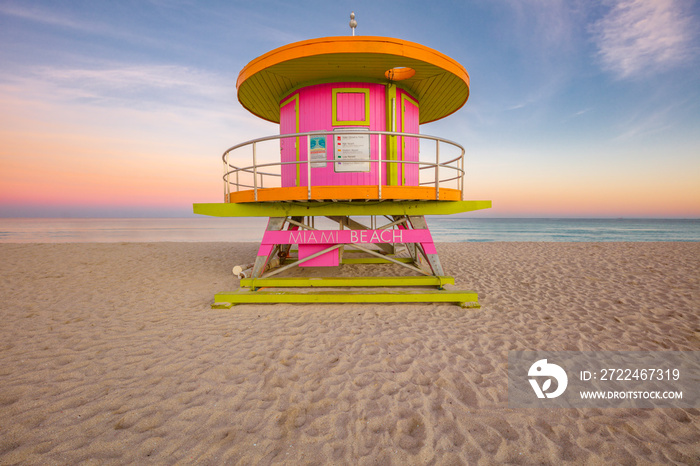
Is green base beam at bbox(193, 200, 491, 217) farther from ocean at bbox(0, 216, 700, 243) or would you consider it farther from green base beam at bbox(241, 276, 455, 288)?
ocean at bbox(0, 216, 700, 243)

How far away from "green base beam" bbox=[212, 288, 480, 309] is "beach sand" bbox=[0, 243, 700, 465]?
0.62 ft

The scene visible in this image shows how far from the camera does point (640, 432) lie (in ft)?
8.95

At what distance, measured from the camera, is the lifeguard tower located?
5688mm

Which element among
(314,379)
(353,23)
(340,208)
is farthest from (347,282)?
(353,23)

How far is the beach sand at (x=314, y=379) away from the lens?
2.53 metres

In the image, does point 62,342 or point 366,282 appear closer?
point 62,342

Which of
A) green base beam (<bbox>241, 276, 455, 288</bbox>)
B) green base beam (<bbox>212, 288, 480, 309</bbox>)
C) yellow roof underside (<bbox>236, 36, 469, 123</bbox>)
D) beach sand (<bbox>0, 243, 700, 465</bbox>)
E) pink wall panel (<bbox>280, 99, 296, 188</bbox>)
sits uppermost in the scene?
yellow roof underside (<bbox>236, 36, 469, 123</bbox>)

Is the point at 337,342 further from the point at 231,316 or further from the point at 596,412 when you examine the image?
the point at 596,412

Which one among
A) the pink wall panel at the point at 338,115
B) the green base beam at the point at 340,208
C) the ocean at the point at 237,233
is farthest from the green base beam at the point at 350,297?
the ocean at the point at 237,233

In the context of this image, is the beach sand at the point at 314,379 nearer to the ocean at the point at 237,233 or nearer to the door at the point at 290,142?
the door at the point at 290,142

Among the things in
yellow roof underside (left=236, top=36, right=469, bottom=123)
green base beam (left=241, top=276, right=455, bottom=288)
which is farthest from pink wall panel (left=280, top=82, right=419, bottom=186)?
green base beam (left=241, top=276, right=455, bottom=288)

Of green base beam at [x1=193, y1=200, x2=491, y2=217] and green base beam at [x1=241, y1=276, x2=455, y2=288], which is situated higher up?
green base beam at [x1=193, y1=200, x2=491, y2=217]

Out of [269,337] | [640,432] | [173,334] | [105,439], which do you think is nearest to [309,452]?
[105,439]

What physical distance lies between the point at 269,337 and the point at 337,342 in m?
1.12
